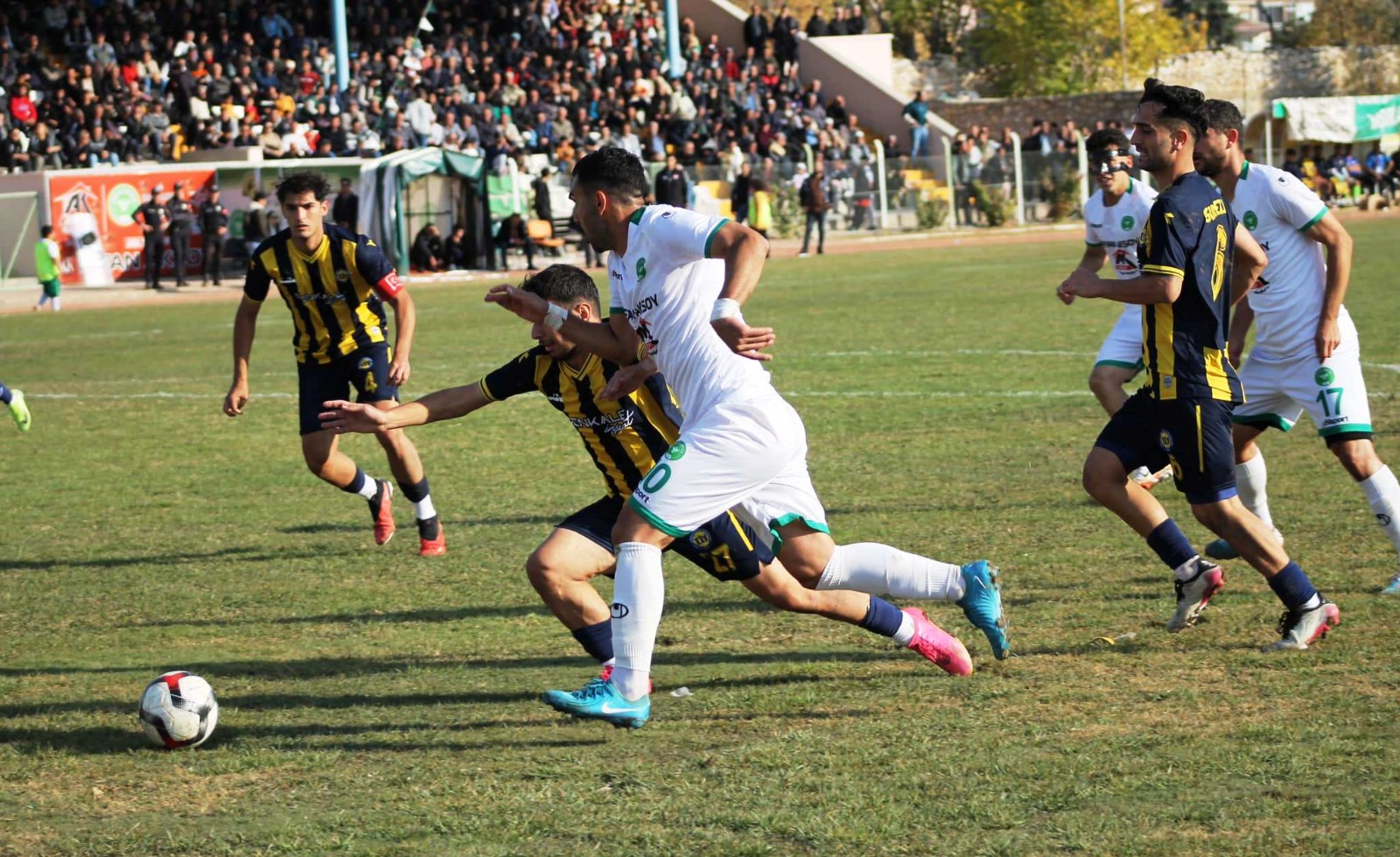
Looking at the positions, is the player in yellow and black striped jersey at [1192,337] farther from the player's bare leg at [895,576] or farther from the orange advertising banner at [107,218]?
the orange advertising banner at [107,218]

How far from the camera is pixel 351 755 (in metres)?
5.22

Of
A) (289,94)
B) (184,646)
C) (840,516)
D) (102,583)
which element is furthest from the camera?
(289,94)

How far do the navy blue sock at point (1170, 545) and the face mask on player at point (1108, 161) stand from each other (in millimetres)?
2807

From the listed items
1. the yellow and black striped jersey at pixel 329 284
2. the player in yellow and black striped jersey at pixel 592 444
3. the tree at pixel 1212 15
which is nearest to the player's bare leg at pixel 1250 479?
the player in yellow and black striped jersey at pixel 592 444

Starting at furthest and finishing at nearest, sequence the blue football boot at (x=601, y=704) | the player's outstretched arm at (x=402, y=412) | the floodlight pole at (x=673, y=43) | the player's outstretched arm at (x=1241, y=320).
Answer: the floodlight pole at (x=673, y=43) → the player's outstretched arm at (x=1241, y=320) → the player's outstretched arm at (x=402, y=412) → the blue football boot at (x=601, y=704)

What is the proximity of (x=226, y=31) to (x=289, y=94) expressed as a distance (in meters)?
3.56

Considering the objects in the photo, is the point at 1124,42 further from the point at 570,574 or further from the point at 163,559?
the point at 570,574

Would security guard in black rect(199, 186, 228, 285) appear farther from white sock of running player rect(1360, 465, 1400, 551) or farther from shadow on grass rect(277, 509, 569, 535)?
white sock of running player rect(1360, 465, 1400, 551)

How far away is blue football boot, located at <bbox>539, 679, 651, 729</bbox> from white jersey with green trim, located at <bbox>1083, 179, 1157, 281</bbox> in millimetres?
4836

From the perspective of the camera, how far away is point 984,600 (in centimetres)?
589

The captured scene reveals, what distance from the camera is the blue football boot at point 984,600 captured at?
5887 millimetres

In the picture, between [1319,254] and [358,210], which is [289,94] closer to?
[358,210]

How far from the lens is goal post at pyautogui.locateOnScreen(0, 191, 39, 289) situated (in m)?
30.5

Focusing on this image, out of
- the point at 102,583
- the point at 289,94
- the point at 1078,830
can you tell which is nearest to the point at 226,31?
the point at 289,94
